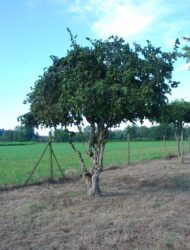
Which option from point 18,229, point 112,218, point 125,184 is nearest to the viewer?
point 18,229

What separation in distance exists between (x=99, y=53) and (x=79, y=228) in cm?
481

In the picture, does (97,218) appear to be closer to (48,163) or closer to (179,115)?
(179,115)

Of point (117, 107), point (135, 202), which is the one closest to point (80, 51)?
point (117, 107)

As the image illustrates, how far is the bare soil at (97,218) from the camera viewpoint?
25.1 feet

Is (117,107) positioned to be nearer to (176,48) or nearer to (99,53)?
(99,53)

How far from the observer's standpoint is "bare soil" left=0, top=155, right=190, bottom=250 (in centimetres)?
765

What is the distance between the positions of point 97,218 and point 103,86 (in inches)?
124

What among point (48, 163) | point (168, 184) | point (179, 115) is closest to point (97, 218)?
point (168, 184)

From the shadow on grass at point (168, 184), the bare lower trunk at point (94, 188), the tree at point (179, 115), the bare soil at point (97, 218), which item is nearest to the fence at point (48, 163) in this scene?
the tree at point (179, 115)

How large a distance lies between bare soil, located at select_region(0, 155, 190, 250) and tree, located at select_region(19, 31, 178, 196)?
1.33 metres

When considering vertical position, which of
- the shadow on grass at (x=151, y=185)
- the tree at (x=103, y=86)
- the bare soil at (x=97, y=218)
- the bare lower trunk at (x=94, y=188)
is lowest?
the bare soil at (x=97, y=218)

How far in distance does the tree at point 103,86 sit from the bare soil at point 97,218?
1.33 meters

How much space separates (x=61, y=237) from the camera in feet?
26.2

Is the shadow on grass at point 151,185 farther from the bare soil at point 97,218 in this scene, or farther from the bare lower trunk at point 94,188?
the bare lower trunk at point 94,188
